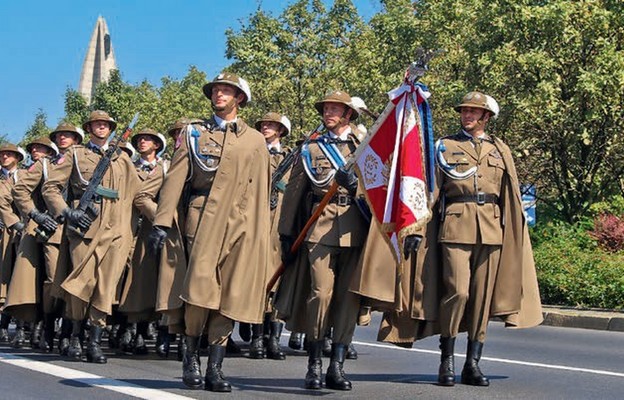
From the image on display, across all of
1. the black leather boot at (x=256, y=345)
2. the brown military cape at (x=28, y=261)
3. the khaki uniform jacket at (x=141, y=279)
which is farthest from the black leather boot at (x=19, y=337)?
the black leather boot at (x=256, y=345)

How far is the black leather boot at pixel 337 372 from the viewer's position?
9289 millimetres

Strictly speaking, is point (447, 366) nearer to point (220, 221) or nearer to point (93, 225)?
point (220, 221)

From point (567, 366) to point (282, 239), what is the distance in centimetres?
316

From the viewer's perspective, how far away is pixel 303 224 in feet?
32.7

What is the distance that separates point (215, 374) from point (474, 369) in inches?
80.3

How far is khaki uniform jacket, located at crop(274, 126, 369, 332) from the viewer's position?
31.1ft

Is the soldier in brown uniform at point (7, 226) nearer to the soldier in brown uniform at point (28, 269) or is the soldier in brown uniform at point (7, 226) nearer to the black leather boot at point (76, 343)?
the soldier in brown uniform at point (28, 269)

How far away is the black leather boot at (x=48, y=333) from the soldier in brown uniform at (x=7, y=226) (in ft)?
2.48

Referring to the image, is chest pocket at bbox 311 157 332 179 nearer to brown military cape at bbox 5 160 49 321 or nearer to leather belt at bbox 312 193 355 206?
leather belt at bbox 312 193 355 206

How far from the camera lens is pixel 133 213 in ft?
41.5

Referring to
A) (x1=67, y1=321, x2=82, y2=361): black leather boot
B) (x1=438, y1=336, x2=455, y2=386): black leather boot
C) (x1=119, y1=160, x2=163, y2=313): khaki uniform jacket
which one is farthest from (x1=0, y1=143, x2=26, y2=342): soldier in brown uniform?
(x1=438, y1=336, x2=455, y2=386): black leather boot

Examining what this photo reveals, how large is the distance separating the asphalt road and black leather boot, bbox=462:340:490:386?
111 millimetres

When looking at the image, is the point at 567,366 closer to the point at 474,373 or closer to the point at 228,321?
the point at 474,373

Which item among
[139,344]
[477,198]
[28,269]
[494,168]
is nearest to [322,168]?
[477,198]
